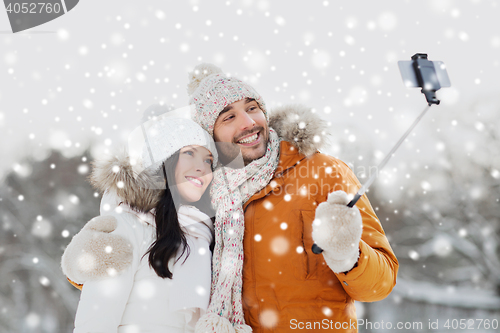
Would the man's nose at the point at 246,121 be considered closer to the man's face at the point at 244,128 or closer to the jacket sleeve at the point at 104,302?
the man's face at the point at 244,128

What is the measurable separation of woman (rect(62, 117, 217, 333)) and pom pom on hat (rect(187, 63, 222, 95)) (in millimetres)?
523

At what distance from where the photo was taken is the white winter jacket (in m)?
1.51

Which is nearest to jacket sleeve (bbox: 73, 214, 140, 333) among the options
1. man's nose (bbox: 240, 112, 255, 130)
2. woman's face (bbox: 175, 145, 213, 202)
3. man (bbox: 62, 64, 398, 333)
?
man (bbox: 62, 64, 398, 333)

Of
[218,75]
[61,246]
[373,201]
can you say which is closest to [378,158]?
[373,201]

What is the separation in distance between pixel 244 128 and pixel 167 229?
84cm

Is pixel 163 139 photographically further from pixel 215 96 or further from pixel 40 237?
pixel 40 237

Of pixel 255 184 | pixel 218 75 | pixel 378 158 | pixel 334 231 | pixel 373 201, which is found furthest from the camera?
pixel 378 158

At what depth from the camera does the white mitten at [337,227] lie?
117 cm

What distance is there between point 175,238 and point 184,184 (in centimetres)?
38

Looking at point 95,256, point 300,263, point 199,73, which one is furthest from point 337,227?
point 199,73

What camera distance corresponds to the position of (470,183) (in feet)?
23.2

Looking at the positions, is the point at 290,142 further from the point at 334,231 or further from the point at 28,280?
the point at 28,280

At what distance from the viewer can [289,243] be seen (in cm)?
173

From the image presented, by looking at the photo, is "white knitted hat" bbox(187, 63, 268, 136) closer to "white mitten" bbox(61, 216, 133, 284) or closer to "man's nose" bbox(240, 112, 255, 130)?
"man's nose" bbox(240, 112, 255, 130)
